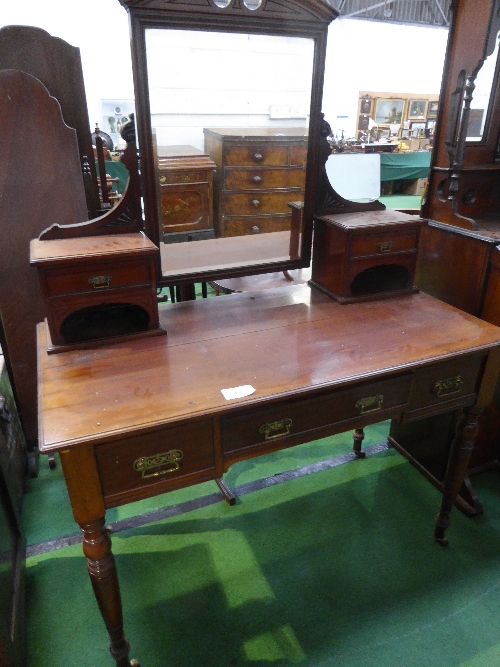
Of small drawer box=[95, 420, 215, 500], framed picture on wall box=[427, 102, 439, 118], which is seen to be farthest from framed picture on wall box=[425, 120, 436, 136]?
small drawer box=[95, 420, 215, 500]

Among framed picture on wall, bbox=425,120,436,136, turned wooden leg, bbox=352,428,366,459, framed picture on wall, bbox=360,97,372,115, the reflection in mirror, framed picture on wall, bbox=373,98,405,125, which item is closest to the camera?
the reflection in mirror

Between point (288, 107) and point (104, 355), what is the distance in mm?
986

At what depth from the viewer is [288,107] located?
1.55m

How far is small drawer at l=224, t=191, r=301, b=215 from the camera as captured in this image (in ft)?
5.56

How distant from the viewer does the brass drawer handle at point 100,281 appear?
129 cm

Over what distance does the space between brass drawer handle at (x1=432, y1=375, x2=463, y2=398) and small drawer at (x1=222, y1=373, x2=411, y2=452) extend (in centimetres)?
11

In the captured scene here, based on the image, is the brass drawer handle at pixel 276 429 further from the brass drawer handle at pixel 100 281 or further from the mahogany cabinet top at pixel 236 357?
the brass drawer handle at pixel 100 281

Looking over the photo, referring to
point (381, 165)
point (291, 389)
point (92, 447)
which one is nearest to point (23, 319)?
point (92, 447)

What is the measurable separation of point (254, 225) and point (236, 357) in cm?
61

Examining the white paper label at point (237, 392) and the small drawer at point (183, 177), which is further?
the small drawer at point (183, 177)

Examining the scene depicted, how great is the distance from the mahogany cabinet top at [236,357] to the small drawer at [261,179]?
385mm

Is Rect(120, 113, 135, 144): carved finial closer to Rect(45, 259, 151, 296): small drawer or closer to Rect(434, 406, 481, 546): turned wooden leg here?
Rect(45, 259, 151, 296): small drawer

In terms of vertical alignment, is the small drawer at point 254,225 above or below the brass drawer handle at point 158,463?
above

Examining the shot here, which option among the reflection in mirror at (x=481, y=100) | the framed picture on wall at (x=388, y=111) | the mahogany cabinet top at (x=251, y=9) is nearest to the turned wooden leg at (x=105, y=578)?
the mahogany cabinet top at (x=251, y=9)
